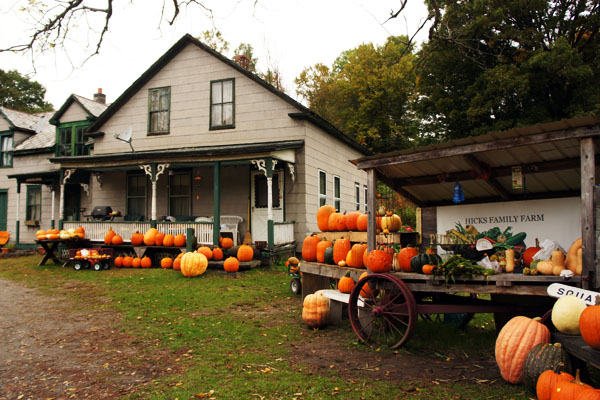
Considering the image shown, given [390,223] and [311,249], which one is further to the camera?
[311,249]

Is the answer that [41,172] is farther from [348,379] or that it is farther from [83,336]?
[348,379]

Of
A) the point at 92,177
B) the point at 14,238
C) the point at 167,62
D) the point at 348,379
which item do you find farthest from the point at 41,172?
the point at 348,379

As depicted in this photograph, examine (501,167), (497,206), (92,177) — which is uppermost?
(92,177)

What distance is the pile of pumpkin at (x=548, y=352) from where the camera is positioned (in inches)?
141

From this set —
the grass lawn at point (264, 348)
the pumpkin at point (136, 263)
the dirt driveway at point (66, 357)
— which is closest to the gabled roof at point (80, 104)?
the pumpkin at point (136, 263)

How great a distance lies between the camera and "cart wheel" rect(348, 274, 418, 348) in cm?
581

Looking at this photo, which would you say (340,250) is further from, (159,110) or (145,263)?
(159,110)

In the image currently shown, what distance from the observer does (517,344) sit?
4.38 m

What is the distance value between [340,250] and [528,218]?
2.97m

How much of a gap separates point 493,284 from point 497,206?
1726mm

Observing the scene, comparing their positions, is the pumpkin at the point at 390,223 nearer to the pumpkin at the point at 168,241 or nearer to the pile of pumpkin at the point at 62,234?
the pumpkin at the point at 168,241

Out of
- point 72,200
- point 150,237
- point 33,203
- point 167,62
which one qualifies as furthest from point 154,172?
point 33,203

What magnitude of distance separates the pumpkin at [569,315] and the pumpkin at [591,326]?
0.30 metres

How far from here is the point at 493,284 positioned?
5.29 meters
